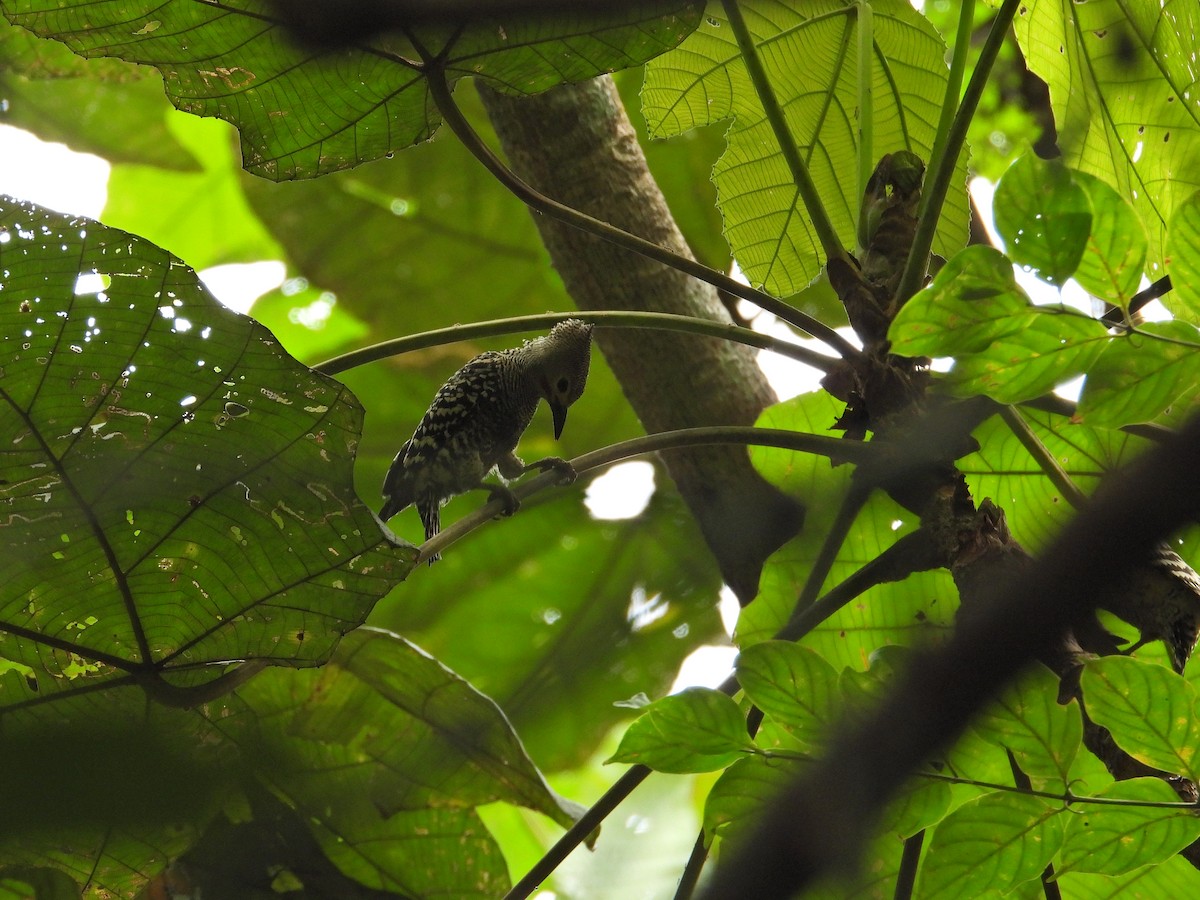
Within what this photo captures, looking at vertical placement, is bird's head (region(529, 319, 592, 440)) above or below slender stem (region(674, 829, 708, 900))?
above

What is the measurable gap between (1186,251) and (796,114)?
1.00m

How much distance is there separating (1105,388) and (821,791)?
0.80 m

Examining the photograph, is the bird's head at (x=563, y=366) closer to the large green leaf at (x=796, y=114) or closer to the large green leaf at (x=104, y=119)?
the large green leaf at (x=796, y=114)

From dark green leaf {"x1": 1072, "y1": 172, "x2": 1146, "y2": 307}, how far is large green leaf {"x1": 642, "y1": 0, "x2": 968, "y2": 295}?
35.3 inches

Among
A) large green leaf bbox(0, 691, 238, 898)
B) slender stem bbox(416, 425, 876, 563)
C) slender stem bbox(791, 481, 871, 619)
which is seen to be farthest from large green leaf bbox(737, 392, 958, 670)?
large green leaf bbox(0, 691, 238, 898)

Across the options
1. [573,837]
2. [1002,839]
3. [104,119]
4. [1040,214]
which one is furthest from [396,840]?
[104,119]

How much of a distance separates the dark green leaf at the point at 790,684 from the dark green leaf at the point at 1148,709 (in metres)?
0.26

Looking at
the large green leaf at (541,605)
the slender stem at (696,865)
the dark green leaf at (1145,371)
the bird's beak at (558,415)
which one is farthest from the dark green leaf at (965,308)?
the bird's beak at (558,415)

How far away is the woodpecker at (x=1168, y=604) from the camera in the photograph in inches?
45.9

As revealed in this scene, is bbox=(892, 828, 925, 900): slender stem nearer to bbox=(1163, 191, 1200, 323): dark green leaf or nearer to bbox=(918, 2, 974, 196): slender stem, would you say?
bbox=(1163, 191, 1200, 323): dark green leaf

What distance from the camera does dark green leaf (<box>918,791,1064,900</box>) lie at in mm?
1039

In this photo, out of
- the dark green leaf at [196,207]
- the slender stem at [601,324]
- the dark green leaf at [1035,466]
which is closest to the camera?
the slender stem at [601,324]

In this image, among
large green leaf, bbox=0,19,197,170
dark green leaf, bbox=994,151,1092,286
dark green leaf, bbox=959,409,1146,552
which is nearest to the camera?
dark green leaf, bbox=994,151,1092,286

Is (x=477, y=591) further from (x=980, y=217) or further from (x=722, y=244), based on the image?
(x=980, y=217)
